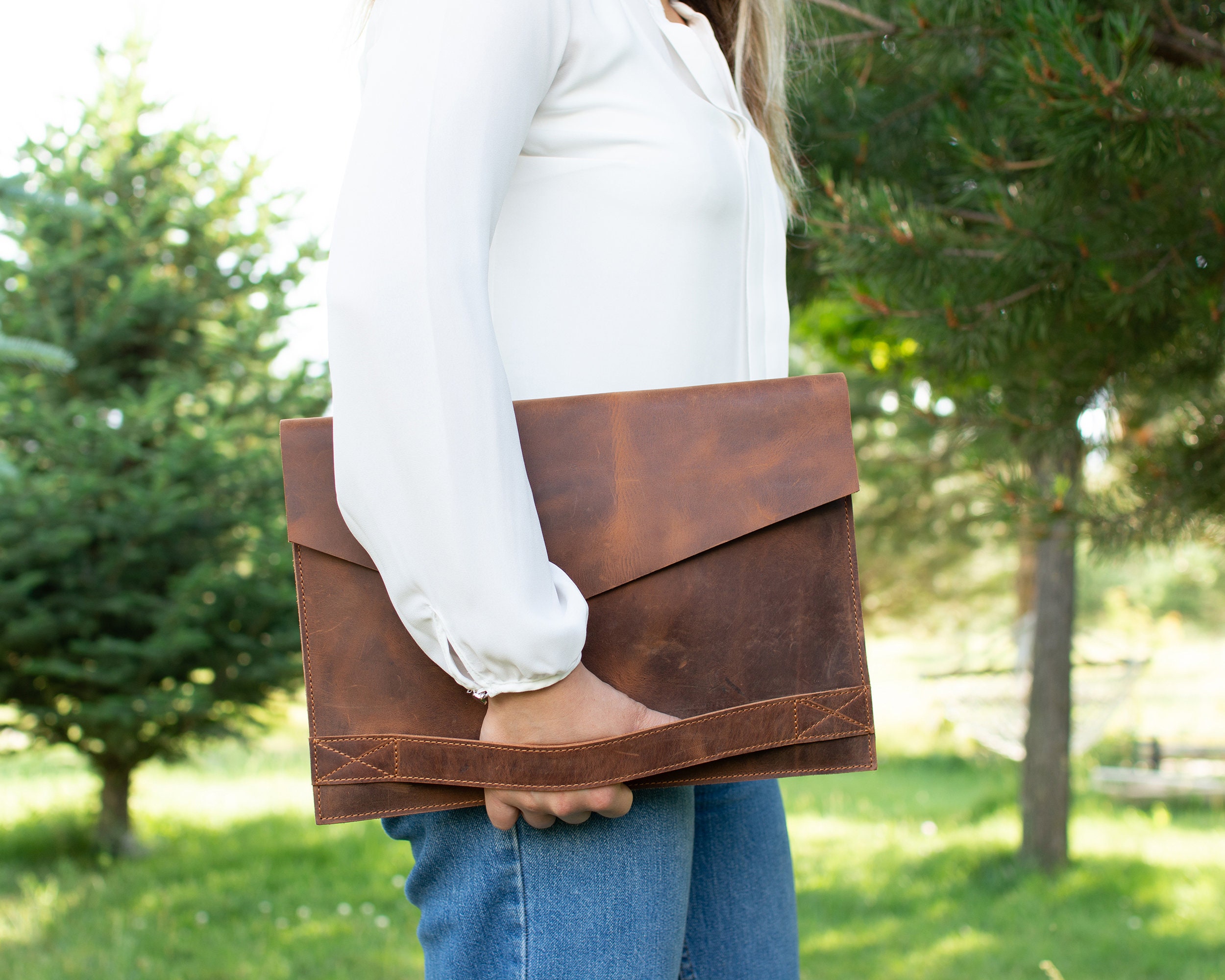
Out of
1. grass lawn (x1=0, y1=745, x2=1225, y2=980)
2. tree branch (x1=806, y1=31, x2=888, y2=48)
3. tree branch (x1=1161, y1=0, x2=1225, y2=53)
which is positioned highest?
tree branch (x1=806, y1=31, x2=888, y2=48)

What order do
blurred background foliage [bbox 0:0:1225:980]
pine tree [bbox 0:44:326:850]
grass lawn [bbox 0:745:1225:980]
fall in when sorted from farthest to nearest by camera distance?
1. pine tree [bbox 0:44:326:850]
2. grass lawn [bbox 0:745:1225:980]
3. blurred background foliage [bbox 0:0:1225:980]

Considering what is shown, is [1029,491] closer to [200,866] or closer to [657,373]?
[657,373]

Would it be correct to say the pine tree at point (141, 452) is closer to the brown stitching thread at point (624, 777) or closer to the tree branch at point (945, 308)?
the tree branch at point (945, 308)

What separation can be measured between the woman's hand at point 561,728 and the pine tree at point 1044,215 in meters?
1.45

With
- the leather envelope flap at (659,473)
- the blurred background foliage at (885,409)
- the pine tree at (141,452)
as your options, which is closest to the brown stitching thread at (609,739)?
the leather envelope flap at (659,473)

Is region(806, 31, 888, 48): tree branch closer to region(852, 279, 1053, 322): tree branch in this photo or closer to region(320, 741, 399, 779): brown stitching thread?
region(852, 279, 1053, 322): tree branch

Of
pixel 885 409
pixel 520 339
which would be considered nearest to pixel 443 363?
pixel 520 339

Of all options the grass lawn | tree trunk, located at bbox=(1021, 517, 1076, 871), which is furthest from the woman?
tree trunk, located at bbox=(1021, 517, 1076, 871)

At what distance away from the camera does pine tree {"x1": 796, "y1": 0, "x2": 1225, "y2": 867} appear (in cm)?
178

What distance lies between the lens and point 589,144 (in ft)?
2.97

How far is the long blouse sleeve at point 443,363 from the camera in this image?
750 mm

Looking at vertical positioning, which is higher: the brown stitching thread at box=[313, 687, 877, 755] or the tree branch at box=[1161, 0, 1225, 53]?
the tree branch at box=[1161, 0, 1225, 53]

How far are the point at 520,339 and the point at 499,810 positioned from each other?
0.42 meters

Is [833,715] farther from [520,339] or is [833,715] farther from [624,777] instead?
[520,339]
